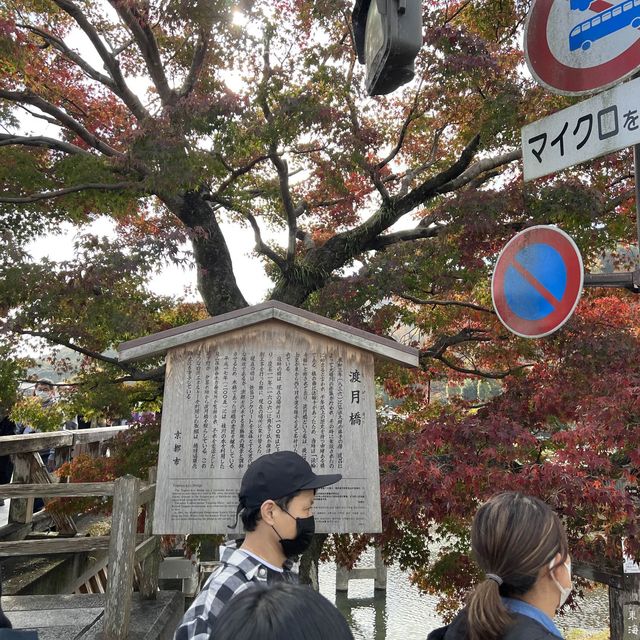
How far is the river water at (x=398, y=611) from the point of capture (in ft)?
31.0

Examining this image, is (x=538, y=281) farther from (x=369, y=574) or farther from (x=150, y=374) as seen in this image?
(x=369, y=574)

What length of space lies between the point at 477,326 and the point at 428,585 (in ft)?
10.4

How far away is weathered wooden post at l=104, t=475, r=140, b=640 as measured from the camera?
162 inches

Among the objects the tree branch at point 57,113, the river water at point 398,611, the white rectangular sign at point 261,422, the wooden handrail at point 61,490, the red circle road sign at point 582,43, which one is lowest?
the river water at point 398,611

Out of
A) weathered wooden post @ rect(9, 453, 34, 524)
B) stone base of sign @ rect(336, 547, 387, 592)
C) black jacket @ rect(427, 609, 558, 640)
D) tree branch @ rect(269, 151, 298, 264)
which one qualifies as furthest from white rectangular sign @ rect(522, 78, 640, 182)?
stone base of sign @ rect(336, 547, 387, 592)

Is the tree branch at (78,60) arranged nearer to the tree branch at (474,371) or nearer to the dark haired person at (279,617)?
the tree branch at (474,371)

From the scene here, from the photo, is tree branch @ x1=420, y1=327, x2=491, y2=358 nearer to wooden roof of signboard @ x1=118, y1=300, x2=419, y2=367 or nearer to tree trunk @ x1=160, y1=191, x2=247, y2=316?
tree trunk @ x1=160, y1=191, x2=247, y2=316

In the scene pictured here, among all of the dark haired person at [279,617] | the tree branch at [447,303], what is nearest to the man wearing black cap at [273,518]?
the dark haired person at [279,617]

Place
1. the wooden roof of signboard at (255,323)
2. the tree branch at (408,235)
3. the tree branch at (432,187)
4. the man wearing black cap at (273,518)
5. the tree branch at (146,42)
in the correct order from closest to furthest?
the man wearing black cap at (273,518)
the wooden roof of signboard at (255,323)
the tree branch at (146,42)
the tree branch at (432,187)
the tree branch at (408,235)

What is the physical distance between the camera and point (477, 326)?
302 inches

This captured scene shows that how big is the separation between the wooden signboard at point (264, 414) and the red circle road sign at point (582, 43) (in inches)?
72.8

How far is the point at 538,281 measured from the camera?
293 cm

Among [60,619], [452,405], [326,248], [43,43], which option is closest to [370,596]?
[452,405]

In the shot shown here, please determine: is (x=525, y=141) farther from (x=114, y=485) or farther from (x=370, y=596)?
(x=370, y=596)
